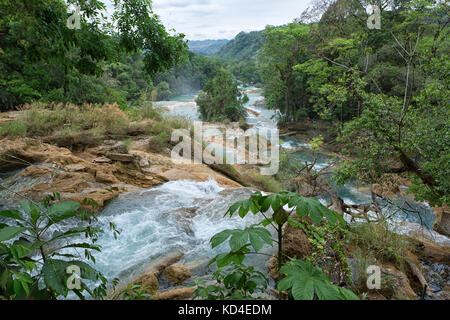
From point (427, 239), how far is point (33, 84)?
15.4 metres

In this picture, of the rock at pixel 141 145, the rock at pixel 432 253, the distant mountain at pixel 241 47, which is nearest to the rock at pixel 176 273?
the rock at pixel 432 253

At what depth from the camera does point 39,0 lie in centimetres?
258

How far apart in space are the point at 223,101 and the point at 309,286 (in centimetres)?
2308

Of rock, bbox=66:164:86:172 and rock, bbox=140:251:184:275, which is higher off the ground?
rock, bbox=66:164:86:172

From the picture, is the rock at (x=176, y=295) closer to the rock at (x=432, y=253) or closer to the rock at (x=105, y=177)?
the rock at (x=105, y=177)

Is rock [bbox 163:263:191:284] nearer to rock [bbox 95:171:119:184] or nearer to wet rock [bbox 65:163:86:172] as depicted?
rock [bbox 95:171:119:184]

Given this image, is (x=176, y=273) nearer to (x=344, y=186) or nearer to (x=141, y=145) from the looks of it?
(x=141, y=145)

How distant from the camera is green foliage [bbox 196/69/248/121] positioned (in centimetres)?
2298

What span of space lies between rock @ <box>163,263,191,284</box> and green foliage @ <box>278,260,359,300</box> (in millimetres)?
2454

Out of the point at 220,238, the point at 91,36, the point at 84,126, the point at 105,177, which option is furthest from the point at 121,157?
the point at 220,238

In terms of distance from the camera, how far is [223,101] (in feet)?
76.7

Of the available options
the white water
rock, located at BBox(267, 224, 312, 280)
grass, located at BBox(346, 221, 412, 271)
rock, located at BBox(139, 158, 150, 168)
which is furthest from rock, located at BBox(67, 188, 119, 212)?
grass, located at BBox(346, 221, 412, 271)
